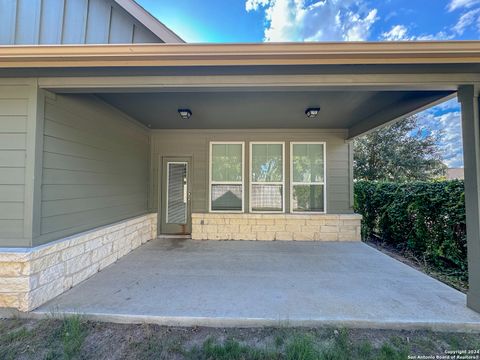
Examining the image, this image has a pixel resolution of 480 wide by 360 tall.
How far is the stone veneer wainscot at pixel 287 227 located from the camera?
5340 millimetres

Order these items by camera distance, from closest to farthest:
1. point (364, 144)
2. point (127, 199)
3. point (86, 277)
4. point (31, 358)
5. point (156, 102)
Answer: point (31, 358)
point (86, 277)
point (156, 102)
point (127, 199)
point (364, 144)

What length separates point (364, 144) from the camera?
1090cm

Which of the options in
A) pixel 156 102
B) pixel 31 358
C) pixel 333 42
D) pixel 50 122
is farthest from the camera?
pixel 156 102

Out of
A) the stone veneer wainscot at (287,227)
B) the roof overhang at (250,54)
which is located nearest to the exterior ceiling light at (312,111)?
the roof overhang at (250,54)

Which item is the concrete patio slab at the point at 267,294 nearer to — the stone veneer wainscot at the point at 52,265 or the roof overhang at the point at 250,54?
the stone veneer wainscot at the point at 52,265

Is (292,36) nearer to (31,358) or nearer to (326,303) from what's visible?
(326,303)

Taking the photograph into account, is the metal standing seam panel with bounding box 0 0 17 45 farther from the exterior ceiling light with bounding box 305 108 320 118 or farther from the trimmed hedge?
the trimmed hedge

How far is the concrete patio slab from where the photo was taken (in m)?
2.26

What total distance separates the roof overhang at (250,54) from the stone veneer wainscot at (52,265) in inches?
78.9

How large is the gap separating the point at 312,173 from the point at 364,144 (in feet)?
22.9

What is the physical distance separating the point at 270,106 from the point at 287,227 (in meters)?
2.86

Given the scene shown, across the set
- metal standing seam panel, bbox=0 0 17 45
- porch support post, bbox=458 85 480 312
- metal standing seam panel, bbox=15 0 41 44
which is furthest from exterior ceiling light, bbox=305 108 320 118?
metal standing seam panel, bbox=0 0 17 45

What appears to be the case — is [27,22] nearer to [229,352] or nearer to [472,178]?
[229,352]

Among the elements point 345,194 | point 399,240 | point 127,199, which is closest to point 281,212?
point 345,194
